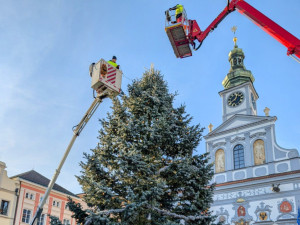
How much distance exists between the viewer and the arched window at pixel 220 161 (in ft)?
103

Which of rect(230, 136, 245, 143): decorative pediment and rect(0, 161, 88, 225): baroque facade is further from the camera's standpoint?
rect(0, 161, 88, 225): baroque facade

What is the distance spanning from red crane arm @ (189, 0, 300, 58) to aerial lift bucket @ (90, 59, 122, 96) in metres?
4.32

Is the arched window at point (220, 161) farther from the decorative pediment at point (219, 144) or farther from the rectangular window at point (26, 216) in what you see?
the rectangular window at point (26, 216)

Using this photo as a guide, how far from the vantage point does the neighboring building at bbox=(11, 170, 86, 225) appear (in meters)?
35.2

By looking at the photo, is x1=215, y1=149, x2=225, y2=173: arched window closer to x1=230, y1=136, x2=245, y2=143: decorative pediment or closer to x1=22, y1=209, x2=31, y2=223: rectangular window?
x1=230, y1=136, x2=245, y2=143: decorative pediment

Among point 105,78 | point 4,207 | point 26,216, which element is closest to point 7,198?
point 4,207

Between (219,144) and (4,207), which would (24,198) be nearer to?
(4,207)

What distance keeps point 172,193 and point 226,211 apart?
54.7ft

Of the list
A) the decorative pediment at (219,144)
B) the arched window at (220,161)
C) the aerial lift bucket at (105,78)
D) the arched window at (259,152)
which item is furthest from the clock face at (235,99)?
the aerial lift bucket at (105,78)

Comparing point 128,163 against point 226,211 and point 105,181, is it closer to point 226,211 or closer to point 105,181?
point 105,181

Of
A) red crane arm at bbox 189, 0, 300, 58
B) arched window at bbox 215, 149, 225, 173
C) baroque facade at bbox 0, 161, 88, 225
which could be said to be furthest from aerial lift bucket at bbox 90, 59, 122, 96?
arched window at bbox 215, 149, 225, 173

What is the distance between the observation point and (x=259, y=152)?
29.7 m

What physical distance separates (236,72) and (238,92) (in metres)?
3.48

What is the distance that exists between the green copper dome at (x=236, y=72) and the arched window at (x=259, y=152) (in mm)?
8831
